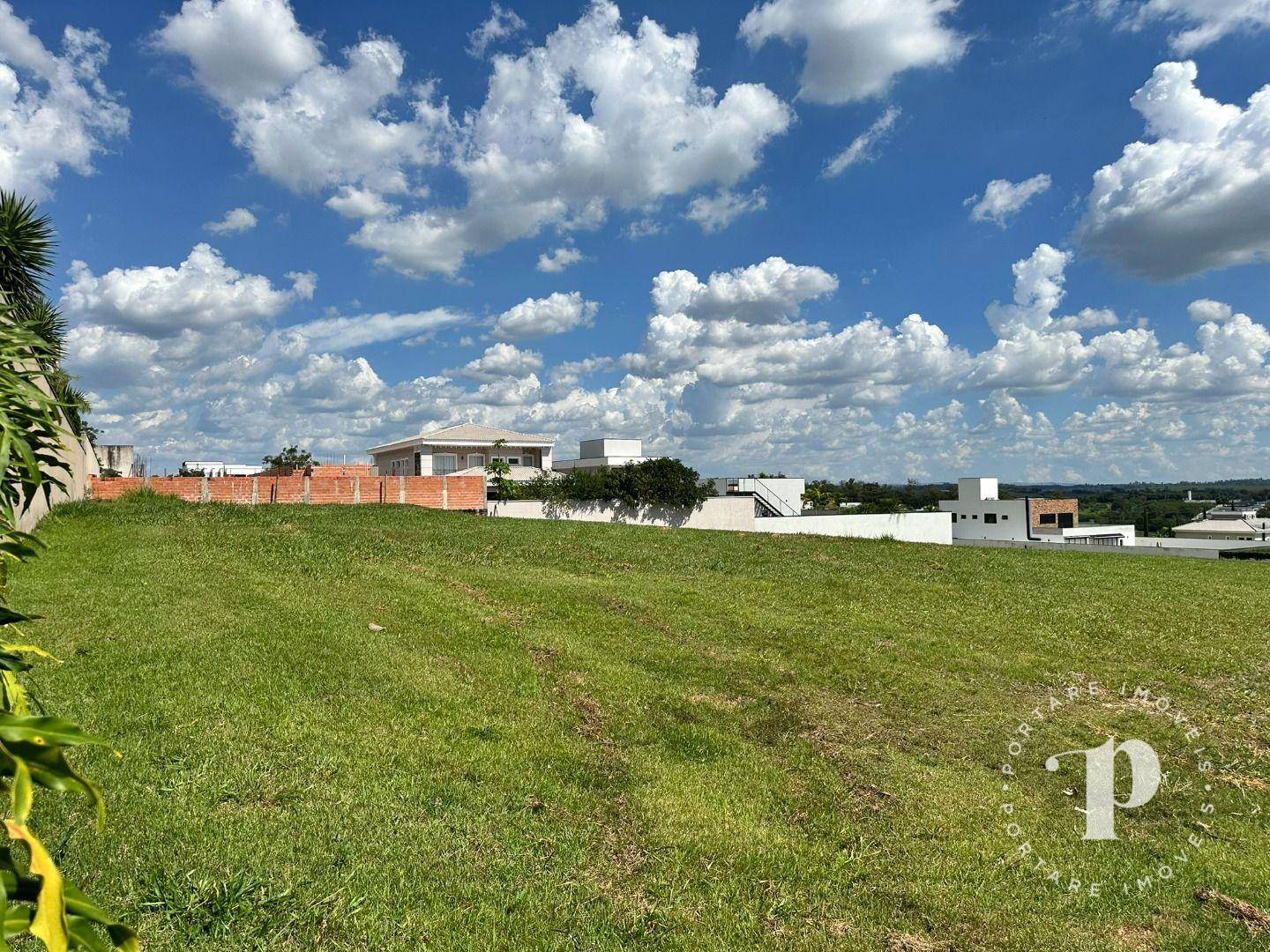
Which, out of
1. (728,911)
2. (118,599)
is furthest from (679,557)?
(728,911)

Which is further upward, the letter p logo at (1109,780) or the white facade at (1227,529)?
the letter p logo at (1109,780)

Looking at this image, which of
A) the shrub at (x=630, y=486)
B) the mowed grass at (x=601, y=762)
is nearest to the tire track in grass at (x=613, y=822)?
the mowed grass at (x=601, y=762)

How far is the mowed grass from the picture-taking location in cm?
412

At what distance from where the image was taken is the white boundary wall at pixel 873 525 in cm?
3766

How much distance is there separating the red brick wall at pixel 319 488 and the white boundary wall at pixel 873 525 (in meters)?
15.0

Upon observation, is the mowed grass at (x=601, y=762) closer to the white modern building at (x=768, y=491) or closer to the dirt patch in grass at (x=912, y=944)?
the dirt patch in grass at (x=912, y=944)

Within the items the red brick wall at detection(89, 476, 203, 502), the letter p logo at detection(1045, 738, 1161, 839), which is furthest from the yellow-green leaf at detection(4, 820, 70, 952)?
the red brick wall at detection(89, 476, 203, 502)

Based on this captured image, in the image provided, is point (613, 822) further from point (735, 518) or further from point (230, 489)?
point (735, 518)

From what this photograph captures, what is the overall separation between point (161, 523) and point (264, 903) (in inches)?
698

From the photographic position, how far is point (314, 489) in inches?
1158

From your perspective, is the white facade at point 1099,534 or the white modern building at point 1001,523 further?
the white facade at point 1099,534

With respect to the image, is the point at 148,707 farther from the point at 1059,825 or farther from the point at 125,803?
the point at 1059,825

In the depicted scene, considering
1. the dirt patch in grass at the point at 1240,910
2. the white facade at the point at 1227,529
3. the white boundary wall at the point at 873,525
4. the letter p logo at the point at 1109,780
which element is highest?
the white boundary wall at the point at 873,525

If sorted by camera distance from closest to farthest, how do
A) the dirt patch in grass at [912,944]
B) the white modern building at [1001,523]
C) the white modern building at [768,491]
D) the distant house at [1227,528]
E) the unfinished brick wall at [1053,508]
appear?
the dirt patch in grass at [912,944] < the white modern building at [768,491] < the white modern building at [1001,523] < the distant house at [1227,528] < the unfinished brick wall at [1053,508]
